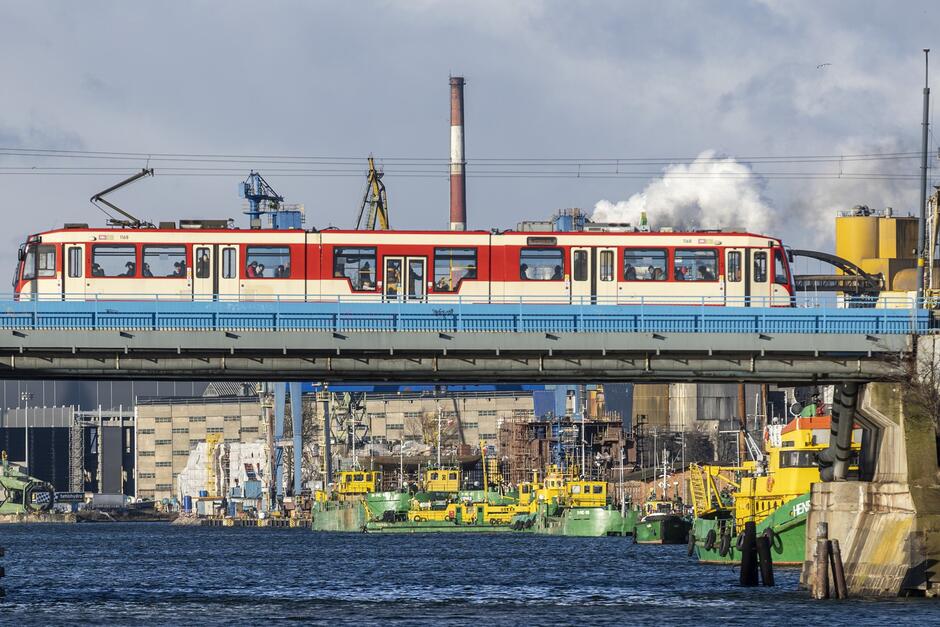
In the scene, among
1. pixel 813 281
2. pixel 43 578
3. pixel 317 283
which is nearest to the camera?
pixel 317 283

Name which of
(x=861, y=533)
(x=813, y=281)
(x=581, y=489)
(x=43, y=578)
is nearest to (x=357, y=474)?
(x=581, y=489)

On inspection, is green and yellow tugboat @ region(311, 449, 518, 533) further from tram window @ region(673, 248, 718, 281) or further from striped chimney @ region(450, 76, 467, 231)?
tram window @ region(673, 248, 718, 281)

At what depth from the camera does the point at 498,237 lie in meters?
67.2

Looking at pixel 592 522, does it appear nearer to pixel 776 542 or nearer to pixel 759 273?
pixel 776 542

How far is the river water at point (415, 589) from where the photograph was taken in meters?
55.1

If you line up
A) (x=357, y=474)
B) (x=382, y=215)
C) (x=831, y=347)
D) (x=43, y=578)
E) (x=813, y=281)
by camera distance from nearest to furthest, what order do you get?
(x=831, y=347) → (x=43, y=578) → (x=813, y=281) → (x=382, y=215) → (x=357, y=474)

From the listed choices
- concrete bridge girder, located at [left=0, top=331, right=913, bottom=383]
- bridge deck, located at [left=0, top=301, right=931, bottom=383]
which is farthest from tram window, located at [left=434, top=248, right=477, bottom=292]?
concrete bridge girder, located at [left=0, top=331, right=913, bottom=383]

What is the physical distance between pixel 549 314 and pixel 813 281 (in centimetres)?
9235

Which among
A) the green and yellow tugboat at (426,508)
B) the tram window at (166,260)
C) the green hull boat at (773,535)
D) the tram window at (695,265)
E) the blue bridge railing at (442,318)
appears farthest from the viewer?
the green and yellow tugboat at (426,508)

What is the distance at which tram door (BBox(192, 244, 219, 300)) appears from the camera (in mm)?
66500

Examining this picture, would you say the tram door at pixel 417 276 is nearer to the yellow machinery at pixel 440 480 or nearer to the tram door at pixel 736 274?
the tram door at pixel 736 274

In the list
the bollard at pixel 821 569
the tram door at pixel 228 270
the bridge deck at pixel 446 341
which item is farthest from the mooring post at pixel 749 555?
the tram door at pixel 228 270

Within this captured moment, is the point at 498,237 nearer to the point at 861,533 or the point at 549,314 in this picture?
the point at 549,314

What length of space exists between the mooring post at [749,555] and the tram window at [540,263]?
Answer: 13.1 metres
